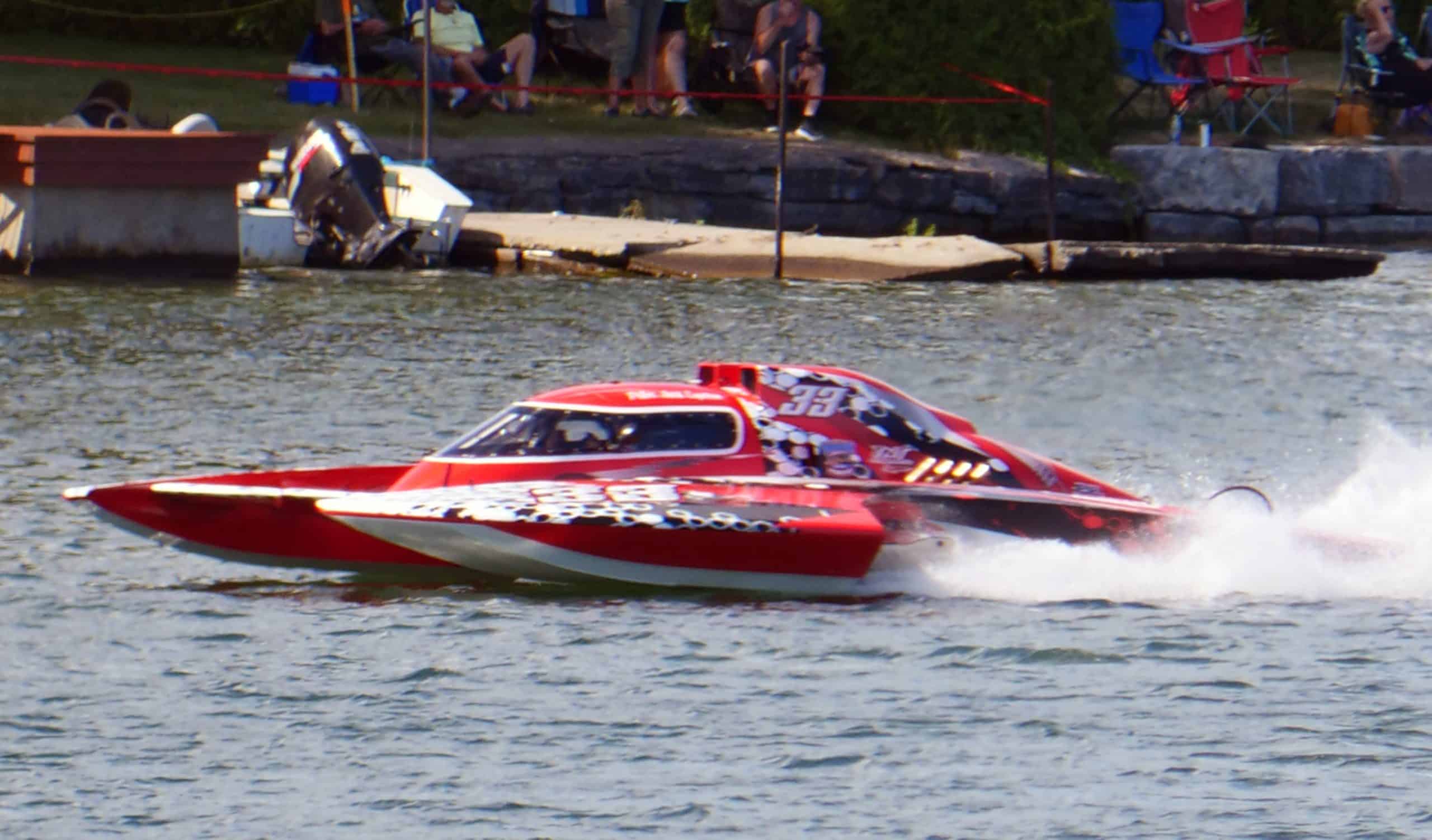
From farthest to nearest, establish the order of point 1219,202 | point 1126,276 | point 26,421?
1. point 1219,202
2. point 1126,276
3. point 26,421

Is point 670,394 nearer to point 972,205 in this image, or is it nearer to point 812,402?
point 812,402

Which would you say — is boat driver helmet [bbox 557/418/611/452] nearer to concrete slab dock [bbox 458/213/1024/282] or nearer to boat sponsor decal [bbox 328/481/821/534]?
boat sponsor decal [bbox 328/481/821/534]

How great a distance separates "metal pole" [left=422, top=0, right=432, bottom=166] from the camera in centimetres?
2117

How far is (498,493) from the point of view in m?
10.2

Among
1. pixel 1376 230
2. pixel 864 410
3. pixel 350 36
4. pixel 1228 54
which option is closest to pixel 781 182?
pixel 350 36

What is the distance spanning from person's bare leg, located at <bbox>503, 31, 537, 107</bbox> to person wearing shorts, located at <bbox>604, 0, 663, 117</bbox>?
0.78 meters

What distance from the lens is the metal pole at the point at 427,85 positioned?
69.5ft

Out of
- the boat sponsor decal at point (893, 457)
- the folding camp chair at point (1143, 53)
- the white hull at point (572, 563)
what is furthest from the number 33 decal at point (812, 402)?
the folding camp chair at point (1143, 53)

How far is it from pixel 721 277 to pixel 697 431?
405 inches

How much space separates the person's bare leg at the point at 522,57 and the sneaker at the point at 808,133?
2685 millimetres

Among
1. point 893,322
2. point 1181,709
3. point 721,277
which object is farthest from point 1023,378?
point 1181,709

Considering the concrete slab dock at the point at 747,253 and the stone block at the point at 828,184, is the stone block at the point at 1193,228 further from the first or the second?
the concrete slab dock at the point at 747,253

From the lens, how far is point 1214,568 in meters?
10.3

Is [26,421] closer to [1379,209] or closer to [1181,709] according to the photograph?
[1181,709]
